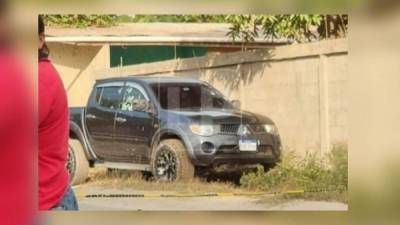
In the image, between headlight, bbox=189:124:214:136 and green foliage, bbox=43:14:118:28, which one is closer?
green foliage, bbox=43:14:118:28

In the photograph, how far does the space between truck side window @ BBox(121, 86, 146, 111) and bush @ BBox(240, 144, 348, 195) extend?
41.6 inches

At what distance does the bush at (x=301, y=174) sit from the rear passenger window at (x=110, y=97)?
4.01 ft

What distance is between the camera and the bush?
567 cm

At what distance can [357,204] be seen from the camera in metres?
5.64

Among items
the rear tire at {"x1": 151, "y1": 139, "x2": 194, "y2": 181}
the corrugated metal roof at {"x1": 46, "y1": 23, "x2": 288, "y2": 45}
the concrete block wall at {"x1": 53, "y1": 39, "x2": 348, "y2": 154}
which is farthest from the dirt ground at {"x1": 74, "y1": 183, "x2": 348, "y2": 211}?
the corrugated metal roof at {"x1": 46, "y1": 23, "x2": 288, "y2": 45}

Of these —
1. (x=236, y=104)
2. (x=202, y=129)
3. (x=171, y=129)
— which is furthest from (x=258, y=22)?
(x=171, y=129)

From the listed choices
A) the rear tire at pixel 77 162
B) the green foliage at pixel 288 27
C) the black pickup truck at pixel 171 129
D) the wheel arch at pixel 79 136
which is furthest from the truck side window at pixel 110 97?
the green foliage at pixel 288 27

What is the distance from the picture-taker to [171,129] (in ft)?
18.7

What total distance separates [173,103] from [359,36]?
1.58m

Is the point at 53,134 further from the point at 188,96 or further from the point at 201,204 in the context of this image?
the point at 201,204

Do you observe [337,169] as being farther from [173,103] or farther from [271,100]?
[173,103]

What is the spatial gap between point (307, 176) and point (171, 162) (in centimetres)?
112

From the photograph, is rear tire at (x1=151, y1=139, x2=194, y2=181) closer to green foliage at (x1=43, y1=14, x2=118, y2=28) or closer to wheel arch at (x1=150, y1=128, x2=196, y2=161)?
wheel arch at (x1=150, y1=128, x2=196, y2=161)

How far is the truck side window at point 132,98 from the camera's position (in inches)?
Answer: 226
